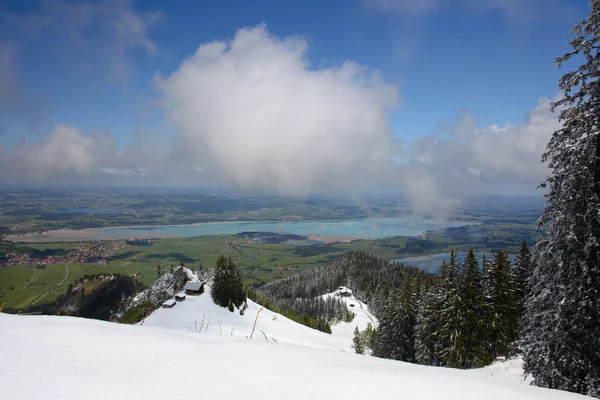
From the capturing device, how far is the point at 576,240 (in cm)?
867

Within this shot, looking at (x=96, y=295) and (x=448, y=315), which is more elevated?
(x=448, y=315)

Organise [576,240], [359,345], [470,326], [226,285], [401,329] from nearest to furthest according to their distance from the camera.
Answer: [576,240] < [470,326] < [401,329] < [226,285] < [359,345]

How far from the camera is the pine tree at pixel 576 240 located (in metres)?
8.57

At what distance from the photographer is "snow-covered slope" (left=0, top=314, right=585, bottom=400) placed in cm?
329

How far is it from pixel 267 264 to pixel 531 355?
149 meters

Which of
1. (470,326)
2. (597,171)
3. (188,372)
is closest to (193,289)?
(470,326)

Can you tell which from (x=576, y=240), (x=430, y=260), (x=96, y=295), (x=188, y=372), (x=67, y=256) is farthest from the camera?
(x=430, y=260)

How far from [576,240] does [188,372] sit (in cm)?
1059

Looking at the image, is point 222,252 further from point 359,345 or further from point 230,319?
point 230,319

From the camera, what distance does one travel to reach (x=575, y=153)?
8.67 m

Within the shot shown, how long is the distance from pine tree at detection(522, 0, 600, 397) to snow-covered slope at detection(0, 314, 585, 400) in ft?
20.2

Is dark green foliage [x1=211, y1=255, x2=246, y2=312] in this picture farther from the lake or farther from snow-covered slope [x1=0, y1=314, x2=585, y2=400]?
the lake

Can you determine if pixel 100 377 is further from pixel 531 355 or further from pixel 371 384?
pixel 531 355

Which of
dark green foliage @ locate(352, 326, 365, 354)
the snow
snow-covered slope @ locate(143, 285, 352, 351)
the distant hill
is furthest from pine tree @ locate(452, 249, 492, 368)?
the distant hill
